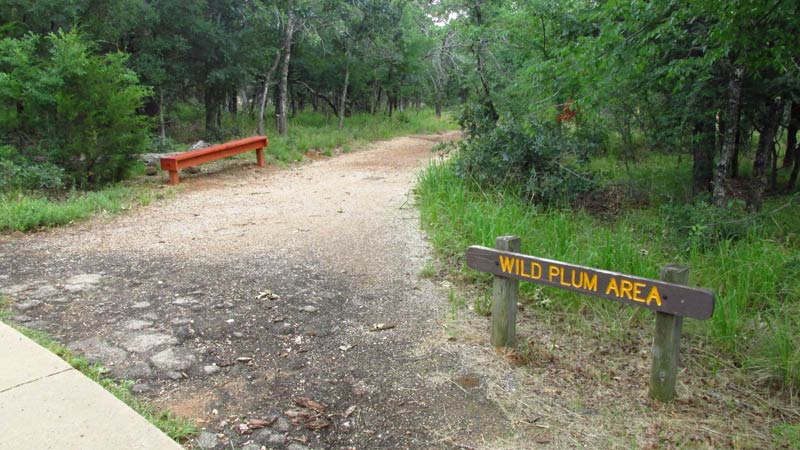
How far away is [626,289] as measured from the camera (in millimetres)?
3033

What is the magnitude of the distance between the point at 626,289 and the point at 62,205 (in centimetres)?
692

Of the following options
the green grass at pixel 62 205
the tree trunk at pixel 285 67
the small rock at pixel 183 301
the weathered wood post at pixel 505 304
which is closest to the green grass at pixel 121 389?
the small rock at pixel 183 301

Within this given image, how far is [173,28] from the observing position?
1308cm

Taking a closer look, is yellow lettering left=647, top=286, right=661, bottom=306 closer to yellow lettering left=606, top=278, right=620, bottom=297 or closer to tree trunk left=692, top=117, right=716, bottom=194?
yellow lettering left=606, top=278, right=620, bottom=297

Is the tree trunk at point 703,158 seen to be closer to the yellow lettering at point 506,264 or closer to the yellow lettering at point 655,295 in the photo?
the yellow lettering at point 506,264

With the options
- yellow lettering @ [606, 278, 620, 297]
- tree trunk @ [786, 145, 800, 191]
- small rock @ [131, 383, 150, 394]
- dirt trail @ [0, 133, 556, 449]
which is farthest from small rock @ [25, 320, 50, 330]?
tree trunk @ [786, 145, 800, 191]

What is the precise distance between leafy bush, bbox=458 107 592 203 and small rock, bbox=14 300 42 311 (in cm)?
545

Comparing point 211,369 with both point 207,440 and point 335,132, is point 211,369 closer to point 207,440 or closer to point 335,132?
point 207,440

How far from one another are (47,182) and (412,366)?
6773 millimetres

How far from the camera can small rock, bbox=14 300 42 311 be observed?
414cm

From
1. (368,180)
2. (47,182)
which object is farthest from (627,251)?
(47,182)

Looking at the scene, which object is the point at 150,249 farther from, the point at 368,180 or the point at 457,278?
the point at 368,180

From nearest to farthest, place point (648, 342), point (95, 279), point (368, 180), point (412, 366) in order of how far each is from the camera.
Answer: point (412, 366)
point (648, 342)
point (95, 279)
point (368, 180)

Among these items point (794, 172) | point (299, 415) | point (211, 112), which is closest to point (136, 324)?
point (299, 415)
